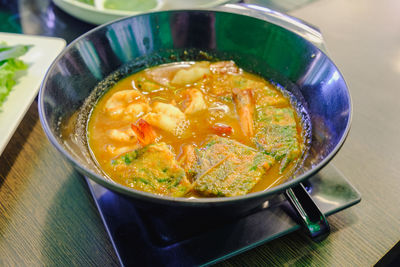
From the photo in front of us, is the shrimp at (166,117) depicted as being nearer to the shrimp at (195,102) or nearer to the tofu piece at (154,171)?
the shrimp at (195,102)

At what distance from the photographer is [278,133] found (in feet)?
4.88

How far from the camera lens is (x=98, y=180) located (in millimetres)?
883

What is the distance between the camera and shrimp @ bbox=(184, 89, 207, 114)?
5.29ft

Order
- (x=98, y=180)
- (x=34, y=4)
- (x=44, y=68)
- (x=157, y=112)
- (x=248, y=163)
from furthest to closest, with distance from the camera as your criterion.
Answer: (x=34, y=4) → (x=44, y=68) → (x=157, y=112) → (x=248, y=163) → (x=98, y=180)

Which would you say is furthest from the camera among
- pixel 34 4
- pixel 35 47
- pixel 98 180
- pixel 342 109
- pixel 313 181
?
pixel 34 4

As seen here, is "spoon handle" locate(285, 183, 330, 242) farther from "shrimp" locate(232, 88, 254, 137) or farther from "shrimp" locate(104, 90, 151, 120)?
"shrimp" locate(104, 90, 151, 120)

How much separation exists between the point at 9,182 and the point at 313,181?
1497mm

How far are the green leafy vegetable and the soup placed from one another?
67 centimetres

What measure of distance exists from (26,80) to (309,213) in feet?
6.09

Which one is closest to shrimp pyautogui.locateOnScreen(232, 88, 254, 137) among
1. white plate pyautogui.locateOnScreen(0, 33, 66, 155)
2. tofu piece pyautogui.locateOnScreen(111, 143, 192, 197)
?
tofu piece pyautogui.locateOnScreen(111, 143, 192, 197)

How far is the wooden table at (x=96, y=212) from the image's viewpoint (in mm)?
1310

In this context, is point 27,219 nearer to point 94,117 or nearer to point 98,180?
point 94,117

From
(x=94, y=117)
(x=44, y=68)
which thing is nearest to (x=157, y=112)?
(x=94, y=117)

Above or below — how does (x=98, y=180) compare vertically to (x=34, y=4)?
above
